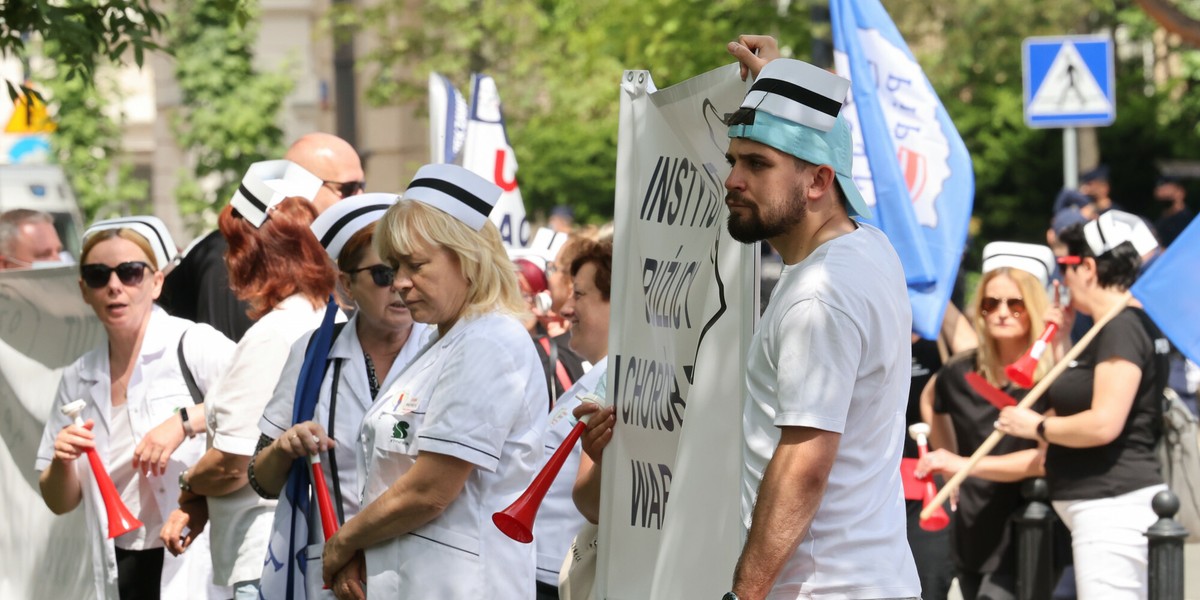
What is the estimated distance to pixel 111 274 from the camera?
600 centimetres

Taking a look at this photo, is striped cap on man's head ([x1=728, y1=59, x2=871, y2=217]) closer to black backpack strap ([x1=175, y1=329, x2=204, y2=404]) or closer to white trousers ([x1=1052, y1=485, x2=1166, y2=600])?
black backpack strap ([x1=175, y1=329, x2=204, y2=404])

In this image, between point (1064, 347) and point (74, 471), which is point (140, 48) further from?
point (1064, 347)

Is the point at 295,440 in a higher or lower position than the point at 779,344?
lower

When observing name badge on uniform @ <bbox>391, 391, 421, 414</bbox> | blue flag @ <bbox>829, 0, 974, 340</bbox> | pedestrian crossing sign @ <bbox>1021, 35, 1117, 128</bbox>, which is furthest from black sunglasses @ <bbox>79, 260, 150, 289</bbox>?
pedestrian crossing sign @ <bbox>1021, 35, 1117, 128</bbox>

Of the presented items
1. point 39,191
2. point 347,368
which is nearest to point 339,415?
point 347,368

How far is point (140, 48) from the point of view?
6.92 meters

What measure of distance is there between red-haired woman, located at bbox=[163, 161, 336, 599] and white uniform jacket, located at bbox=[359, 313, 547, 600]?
0.91 metres

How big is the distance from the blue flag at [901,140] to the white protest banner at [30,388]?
129 inches

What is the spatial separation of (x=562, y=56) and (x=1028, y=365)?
16.4 meters

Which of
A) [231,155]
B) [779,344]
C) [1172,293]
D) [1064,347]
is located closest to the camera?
[779,344]

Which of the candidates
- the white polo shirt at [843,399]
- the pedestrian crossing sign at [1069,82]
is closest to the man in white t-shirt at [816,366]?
the white polo shirt at [843,399]

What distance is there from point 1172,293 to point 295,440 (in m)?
3.65

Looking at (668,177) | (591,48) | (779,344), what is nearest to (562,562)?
(668,177)

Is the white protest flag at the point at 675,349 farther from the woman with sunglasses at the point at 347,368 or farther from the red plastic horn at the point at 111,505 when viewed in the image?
the red plastic horn at the point at 111,505
